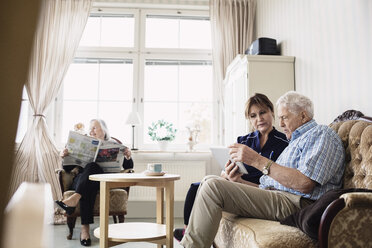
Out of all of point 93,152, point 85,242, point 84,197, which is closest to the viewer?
point 85,242

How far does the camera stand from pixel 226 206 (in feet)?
6.01

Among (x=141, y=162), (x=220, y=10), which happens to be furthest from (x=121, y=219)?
(x=220, y=10)

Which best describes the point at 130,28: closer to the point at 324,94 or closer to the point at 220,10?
the point at 220,10

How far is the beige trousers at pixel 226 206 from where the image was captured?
1.76 meters

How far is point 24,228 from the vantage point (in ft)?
0.54

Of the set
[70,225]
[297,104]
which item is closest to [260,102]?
[297,104]

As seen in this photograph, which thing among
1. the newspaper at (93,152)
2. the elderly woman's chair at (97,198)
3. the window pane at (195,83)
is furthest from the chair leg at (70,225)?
the window pane at (195,83)

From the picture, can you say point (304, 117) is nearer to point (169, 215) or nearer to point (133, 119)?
point (169, 215)

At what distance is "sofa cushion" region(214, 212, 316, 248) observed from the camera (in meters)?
1.41

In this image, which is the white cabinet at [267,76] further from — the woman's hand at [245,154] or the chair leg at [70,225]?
the chair leg at [70,225]

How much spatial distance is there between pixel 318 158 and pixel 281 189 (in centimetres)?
32

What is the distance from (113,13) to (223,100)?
74.5 inches

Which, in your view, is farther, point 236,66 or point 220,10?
point 220,10

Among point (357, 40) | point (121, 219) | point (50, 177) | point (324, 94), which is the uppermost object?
point (357, 40)
